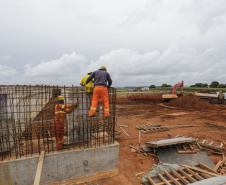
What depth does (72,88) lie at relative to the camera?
4848mm

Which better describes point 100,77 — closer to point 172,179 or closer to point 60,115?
point 60,115

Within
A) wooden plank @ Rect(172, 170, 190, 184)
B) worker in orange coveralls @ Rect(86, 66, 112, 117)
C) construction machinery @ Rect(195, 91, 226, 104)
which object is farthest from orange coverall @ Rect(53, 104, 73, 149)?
construction machinery @ Rect(195, 91, 226, 104)

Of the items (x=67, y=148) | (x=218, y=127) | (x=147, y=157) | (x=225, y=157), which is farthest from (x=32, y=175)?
(x=218, y=127)

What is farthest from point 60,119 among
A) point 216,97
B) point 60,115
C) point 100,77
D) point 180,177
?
point 216,97

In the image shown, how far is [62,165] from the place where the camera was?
4.75 metres

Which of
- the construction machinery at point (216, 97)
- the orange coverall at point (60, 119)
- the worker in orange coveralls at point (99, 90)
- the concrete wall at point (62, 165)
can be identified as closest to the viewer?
the concrete wall at point (62, 165)

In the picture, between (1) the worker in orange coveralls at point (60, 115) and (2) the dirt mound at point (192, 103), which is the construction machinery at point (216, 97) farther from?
(1) the worker in orange coveralls at point (60, 115)

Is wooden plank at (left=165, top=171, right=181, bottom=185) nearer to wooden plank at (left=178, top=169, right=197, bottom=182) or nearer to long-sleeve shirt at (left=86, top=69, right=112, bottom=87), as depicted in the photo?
wooden plank at (left=178, top=169, right=197, bottom=182)

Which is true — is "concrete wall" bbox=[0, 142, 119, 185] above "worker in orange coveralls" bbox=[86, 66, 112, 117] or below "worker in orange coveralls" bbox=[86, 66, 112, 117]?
below

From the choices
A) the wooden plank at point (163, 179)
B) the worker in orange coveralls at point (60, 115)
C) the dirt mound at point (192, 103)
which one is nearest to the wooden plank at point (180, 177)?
the wooden plank at point (163, 179)

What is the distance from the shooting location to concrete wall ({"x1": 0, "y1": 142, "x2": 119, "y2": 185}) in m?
4.30

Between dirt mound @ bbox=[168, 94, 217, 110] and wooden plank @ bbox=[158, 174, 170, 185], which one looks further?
dirt mound @ bbox=[168, 94, 217, 110]

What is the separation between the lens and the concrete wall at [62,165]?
4297 mm

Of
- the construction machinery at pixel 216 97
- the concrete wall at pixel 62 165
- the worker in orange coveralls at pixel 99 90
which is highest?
the worker in orange coveralls at pixel 99 90
